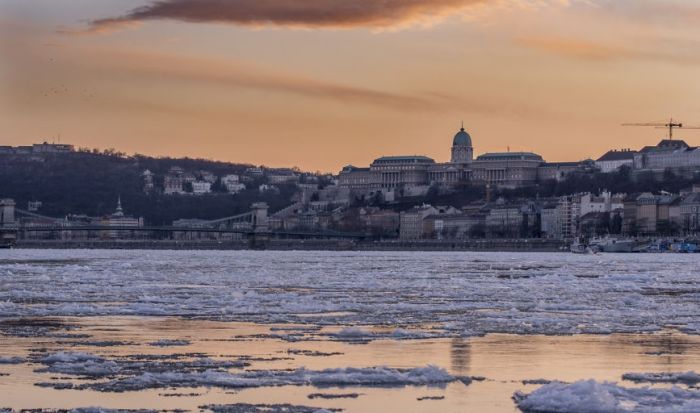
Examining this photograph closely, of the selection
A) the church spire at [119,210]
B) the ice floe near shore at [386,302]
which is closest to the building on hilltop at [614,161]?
the church spire at [119,210]

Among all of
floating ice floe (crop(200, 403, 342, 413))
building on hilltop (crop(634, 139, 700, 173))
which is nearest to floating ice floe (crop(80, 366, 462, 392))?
floating ice floe (crop(200, 403, 342, 413))

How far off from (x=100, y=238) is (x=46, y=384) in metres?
142

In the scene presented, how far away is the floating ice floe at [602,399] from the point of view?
14.4 metres

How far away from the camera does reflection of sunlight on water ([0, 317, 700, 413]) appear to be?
15.0 metres

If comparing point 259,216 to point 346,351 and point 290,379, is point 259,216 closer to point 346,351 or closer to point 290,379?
point 346,351

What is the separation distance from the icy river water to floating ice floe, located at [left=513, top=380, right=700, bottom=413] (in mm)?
18

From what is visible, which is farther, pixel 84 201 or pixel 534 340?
pixel 84 201

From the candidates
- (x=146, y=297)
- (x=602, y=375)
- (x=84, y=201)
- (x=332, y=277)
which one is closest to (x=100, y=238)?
(x=84, y=201)

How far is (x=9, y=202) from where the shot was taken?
152125mm

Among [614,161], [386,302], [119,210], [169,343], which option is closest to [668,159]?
[614,161]

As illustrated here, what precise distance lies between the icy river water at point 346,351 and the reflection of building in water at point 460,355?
27 millimetres

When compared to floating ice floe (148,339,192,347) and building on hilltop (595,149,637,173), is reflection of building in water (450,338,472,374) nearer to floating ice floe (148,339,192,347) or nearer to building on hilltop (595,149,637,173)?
floating ice floe (148,339,192,347)

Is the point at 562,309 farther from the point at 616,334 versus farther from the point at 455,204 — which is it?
the point at 455,204

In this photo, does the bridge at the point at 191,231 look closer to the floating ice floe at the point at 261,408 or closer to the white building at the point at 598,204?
the white building at the point at 598,204
